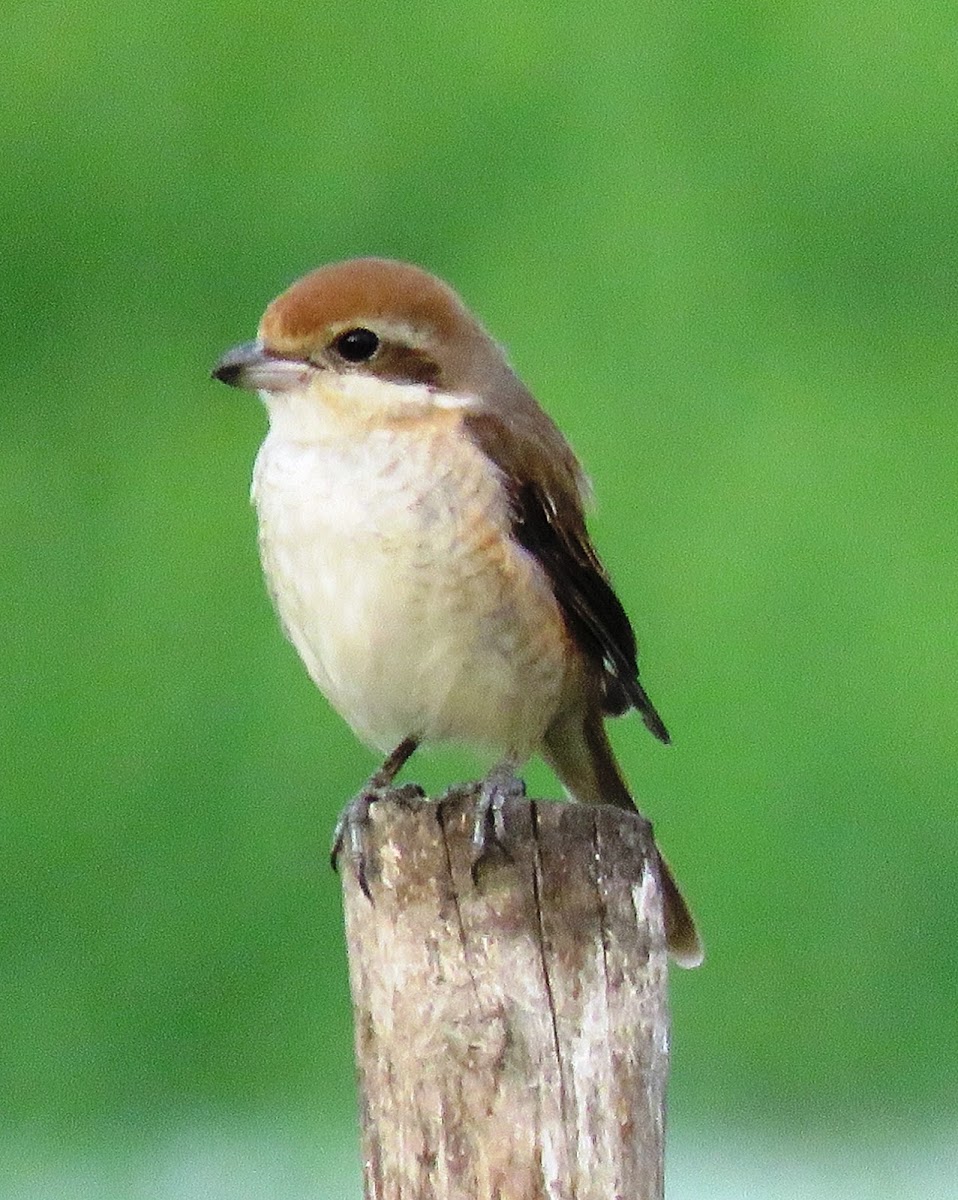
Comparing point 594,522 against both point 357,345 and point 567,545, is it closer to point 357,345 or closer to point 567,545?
point 567,545

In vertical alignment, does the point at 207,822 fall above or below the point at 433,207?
below

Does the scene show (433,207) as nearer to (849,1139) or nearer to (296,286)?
(296,286)

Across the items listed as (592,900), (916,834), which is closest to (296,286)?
(592,900)

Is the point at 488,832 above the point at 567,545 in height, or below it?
below

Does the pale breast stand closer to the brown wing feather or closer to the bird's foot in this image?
the brown wing feather

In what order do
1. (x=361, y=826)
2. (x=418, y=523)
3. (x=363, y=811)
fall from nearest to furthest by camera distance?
(x=361, y=826), (x=363, y=811), (x=418, y=523)

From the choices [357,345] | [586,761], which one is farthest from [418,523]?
[586,761]

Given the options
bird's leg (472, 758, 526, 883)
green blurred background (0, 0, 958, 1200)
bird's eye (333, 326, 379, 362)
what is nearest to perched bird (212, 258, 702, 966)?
bird's eye (333, 326, 379, 362)
